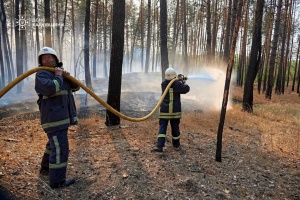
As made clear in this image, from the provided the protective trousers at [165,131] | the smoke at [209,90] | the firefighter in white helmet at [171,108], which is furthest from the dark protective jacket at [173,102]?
the smoke at [209,90]

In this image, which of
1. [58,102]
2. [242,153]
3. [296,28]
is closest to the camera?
[58,102]

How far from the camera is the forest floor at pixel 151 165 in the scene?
3.78 m

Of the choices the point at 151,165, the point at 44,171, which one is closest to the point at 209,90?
the point at 151,165

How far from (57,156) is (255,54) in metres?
9.94

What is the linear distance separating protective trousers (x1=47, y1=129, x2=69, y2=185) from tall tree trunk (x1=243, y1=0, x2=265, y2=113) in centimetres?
940

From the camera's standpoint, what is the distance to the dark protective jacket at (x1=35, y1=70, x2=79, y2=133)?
3.45 m

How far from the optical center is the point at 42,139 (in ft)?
19.7

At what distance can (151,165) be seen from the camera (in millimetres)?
4672

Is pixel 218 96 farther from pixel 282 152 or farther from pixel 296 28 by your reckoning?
pixel 296 28

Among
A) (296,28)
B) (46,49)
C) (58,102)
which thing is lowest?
(58,102)

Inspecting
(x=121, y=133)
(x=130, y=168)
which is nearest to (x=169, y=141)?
(x=121, y=133)

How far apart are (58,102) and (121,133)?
3.15m

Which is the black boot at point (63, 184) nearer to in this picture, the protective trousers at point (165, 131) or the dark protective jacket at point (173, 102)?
the protective trousers at point (165, 131)

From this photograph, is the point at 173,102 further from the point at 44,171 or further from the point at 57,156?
the point at 44,171
